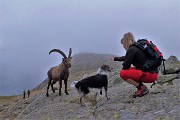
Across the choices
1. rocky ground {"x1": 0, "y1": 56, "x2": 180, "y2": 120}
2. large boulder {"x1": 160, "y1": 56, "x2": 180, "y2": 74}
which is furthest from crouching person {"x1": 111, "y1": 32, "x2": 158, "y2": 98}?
large boulder {"x1": 160, "y1": 56, "x2": 180, "y2": 74}

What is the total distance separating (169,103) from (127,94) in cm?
248

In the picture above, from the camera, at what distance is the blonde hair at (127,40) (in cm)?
1415

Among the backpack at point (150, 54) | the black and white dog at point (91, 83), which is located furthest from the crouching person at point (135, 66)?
the black and white dog at point (91, 83)

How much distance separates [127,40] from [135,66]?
3.61 ft

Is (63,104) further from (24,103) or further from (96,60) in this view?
(96,60)

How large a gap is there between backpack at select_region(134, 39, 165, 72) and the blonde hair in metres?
0.44

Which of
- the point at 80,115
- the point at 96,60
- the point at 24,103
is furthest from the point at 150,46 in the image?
the point at 96,60

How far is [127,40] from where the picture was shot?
46.6ft

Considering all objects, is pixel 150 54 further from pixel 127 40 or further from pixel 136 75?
pixel 127 40

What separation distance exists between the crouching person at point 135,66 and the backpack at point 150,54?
0.41ft

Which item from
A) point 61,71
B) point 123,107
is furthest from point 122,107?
point 61,71

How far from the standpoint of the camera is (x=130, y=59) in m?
13.5

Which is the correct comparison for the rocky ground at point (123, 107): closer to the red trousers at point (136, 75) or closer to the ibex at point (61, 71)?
the red trousers at point (136, 75)

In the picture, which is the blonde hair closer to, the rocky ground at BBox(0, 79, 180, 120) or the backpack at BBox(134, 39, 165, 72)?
the backpack at BBox(134, 39, 165, 72)
